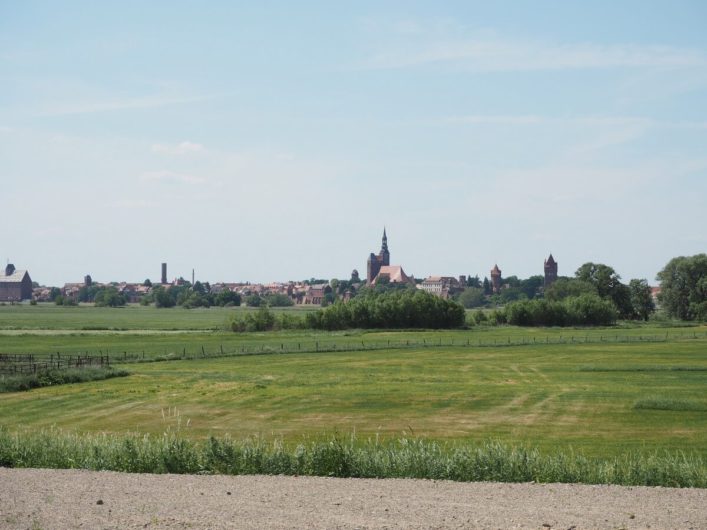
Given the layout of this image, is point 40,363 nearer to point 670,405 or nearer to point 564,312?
point 670,405

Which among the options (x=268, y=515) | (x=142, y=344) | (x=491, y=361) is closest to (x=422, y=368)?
(x=491, y=361)

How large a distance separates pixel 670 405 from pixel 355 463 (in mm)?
25964

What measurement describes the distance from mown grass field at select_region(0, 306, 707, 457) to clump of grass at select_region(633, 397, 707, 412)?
0.05 meters

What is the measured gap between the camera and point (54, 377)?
52125 mm

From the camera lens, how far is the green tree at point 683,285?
150 metres

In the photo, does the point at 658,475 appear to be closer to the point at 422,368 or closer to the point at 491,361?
the point at 422,368

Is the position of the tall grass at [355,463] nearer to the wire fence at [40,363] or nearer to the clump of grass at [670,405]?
the clump of grass at [670,405]

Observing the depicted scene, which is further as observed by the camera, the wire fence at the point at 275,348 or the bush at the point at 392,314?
the bush at the point at 392,314

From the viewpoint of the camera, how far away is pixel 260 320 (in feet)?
375

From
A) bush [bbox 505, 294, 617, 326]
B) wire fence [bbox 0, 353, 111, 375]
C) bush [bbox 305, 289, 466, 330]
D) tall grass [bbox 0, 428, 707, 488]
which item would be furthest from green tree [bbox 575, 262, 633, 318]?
tall grass [bbox 0, 428, 707, 488]

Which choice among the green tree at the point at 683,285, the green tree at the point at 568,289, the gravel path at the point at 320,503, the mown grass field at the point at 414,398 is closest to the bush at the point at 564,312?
the green tree at the point at 568,289

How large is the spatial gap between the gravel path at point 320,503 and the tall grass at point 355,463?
0.77 metres

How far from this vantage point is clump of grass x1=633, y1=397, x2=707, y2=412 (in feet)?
131

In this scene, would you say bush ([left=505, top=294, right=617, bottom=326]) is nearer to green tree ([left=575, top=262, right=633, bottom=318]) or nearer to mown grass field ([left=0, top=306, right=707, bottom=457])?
green tree ([left=575, top=262, right=633, bottom=318])
